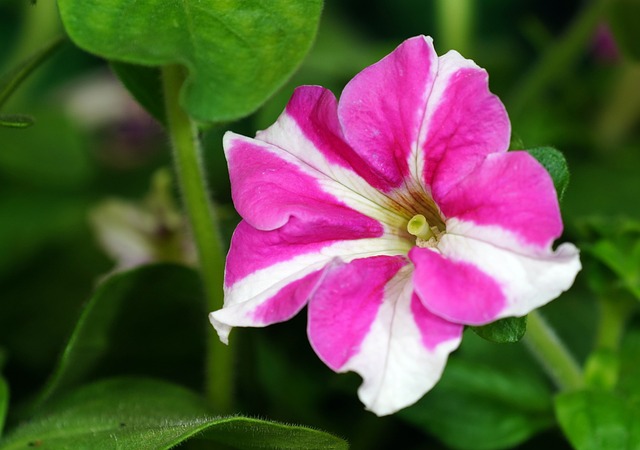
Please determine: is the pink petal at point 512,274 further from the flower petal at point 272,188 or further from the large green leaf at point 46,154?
the large green leaf at point 46,154

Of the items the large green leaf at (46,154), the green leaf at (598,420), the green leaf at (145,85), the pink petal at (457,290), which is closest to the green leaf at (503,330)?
the pink petal at (457,290)

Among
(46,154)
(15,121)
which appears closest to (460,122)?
(15,121)

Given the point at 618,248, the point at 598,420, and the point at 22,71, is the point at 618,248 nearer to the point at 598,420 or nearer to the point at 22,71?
the point at 598,420

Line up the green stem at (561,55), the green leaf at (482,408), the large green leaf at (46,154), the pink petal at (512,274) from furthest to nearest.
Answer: the large green leaf at (46,154) < the green stem at (561,55) < the green leaf at (482,408) < the pink petal at (512,274)

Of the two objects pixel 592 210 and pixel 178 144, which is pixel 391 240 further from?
pixel 592 210

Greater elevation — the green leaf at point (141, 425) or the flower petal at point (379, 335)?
the flower petal at point (379, 335)

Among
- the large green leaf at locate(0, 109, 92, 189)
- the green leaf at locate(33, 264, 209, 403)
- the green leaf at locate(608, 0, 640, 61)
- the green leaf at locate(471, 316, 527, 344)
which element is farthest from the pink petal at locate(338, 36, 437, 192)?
the large green leaf at locate(0, 109, 92, 189)
